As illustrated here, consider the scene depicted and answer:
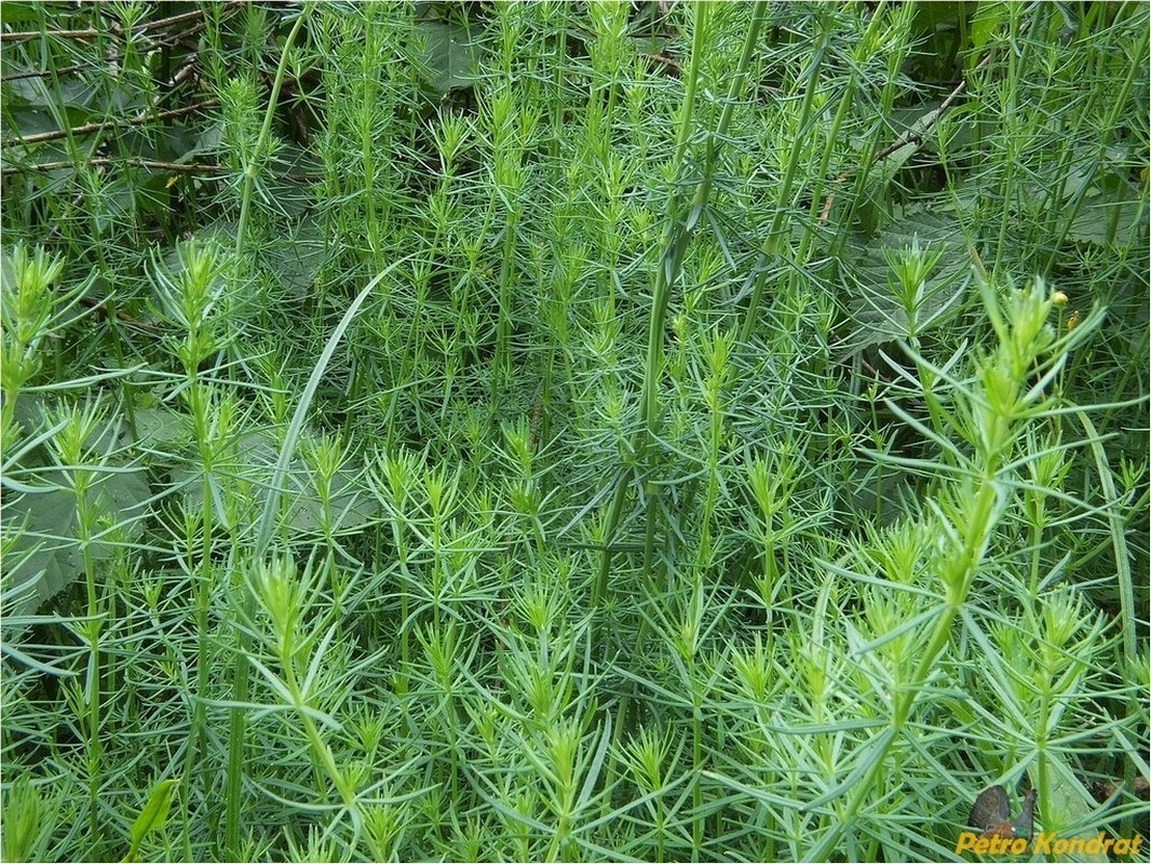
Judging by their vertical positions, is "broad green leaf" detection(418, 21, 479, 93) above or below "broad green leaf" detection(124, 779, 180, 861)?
above

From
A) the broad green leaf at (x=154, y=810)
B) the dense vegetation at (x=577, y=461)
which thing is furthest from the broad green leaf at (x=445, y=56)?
the broad green leaf at (x=154, y=810)

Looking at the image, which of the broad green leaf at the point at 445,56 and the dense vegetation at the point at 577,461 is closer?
the dense vegetation at the point at 577,461

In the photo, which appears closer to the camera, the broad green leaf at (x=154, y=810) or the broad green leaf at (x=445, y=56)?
the broad green leaf at (x=154, y=810)

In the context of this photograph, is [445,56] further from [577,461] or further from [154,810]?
[154,810]

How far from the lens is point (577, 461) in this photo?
1714 mm

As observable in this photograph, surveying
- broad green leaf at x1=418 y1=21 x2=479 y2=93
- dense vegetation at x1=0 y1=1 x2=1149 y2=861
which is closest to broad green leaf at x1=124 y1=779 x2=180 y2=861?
dense vegetation at x1=0 y1=1 x2=1149 y2=861

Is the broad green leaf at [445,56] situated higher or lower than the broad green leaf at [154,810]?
higher

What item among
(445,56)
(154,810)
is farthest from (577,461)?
(445,56)

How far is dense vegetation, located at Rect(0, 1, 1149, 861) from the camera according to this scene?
1.07 metres

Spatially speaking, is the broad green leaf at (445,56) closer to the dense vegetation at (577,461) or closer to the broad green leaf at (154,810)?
the dense vegetation at (577,461)

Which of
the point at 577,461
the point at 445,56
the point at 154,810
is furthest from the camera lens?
the point at 445,56

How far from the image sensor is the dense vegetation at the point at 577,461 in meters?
1.07

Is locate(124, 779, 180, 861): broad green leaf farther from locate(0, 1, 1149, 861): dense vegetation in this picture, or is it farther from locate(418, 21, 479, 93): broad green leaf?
locate(418, 21, 479, 93): broad green leaf

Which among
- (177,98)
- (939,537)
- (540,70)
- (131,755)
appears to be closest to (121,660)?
(131,755)
